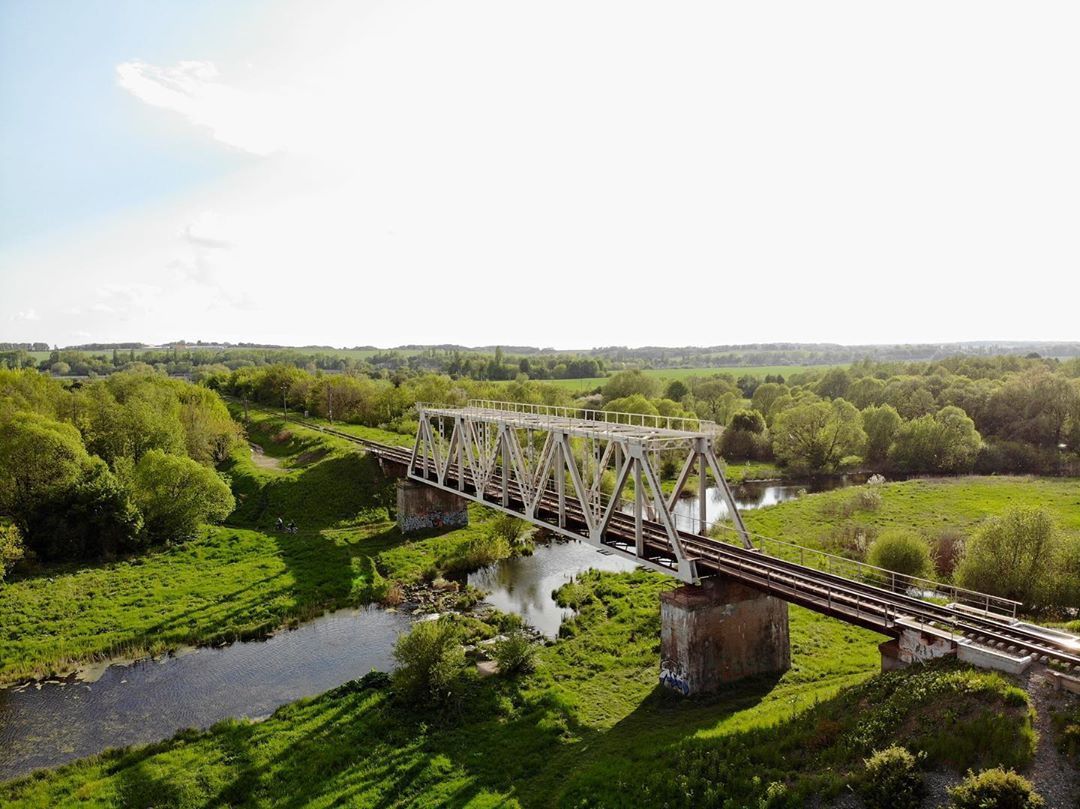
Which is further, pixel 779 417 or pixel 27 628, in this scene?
pixel 779 417

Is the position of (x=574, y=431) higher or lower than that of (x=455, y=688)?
higher

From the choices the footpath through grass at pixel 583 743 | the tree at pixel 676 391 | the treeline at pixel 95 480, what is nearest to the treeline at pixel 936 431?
the tree at pixel 676 391

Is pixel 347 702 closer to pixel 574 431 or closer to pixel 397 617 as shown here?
pixel 397 617

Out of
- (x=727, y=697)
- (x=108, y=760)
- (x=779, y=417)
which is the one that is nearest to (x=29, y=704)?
(x=108, y=760)

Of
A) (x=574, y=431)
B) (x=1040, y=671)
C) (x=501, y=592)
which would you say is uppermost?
(x=574, y=431)

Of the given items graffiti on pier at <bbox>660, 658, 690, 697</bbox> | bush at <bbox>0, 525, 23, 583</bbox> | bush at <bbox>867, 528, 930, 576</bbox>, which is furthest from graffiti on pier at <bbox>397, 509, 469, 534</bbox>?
bush at <bbox>867, 528, 930, 576</bbox>

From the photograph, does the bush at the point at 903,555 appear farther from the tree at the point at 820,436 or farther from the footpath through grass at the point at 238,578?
the tree at the point at 820,436
